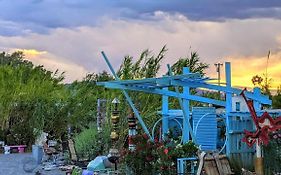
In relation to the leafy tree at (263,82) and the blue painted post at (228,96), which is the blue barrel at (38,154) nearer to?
the leafy tree at (263,82)

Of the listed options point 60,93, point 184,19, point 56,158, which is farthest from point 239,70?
point 60,93

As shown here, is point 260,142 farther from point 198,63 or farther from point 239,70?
point 198,63

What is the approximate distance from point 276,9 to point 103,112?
5636mm

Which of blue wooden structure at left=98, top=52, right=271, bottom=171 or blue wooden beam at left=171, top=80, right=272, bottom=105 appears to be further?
blue wooden beam at left=171, top=80, right=272, bottom=105

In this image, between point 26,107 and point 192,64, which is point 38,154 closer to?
point 192,64

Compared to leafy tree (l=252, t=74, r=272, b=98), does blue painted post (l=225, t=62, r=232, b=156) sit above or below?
below

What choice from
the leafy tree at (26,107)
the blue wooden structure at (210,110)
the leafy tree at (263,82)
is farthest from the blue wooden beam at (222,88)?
the leafy tree at (26,107)

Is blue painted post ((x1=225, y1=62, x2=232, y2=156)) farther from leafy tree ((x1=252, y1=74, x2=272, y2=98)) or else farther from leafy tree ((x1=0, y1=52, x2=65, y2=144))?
leafy tree ((x1=0, y1=52, x2=65, y2=144))

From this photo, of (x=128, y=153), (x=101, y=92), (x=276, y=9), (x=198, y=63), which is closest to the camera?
(x=128, y=153)

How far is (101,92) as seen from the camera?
66.4ft

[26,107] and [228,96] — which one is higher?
[26,107]

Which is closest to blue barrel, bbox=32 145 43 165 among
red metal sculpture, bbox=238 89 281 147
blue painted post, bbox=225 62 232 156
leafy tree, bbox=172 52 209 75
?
leafy tree, bbox=172 52 209 75

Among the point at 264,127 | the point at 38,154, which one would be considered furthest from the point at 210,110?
the point at 38,154

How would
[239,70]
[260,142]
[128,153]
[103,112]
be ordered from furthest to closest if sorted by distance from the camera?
[103,112] → [239,70] → [128,153] → [260,142]
